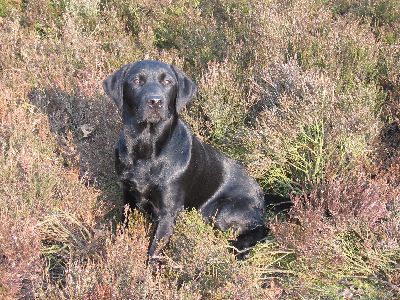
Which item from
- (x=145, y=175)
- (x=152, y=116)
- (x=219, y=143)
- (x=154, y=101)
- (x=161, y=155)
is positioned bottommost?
(x=219, y=143)

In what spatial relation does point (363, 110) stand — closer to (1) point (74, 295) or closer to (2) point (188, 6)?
(1) point (74, 295)

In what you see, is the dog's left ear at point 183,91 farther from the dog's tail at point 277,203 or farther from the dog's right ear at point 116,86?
the dog's tail at point 277,203

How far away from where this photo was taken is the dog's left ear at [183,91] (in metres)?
3.55

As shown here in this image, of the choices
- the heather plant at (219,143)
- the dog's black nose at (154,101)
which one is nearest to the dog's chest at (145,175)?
the heather plant at (219,143)

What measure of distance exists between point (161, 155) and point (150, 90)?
463mm

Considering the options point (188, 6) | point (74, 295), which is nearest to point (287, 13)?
point (188, 6)

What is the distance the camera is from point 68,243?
3461mm

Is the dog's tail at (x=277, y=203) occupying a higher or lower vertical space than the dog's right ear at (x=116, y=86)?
lower

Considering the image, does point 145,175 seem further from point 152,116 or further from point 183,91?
point 183,91

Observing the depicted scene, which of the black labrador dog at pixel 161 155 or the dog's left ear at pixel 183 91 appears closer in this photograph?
the black labrador dog at pixel 161 155

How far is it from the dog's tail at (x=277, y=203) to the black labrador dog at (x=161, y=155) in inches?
10.8

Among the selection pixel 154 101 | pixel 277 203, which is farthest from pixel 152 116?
pixel 277 203

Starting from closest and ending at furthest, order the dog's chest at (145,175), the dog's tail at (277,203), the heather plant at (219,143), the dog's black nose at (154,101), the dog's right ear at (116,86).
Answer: the heather plant at (219,143)
the dog's black nose at (154,101)
the dog's chest at (145,175)
the dog's right ear at (116,86)
the dog's tail at (277,203)

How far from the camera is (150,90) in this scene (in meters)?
3.33
